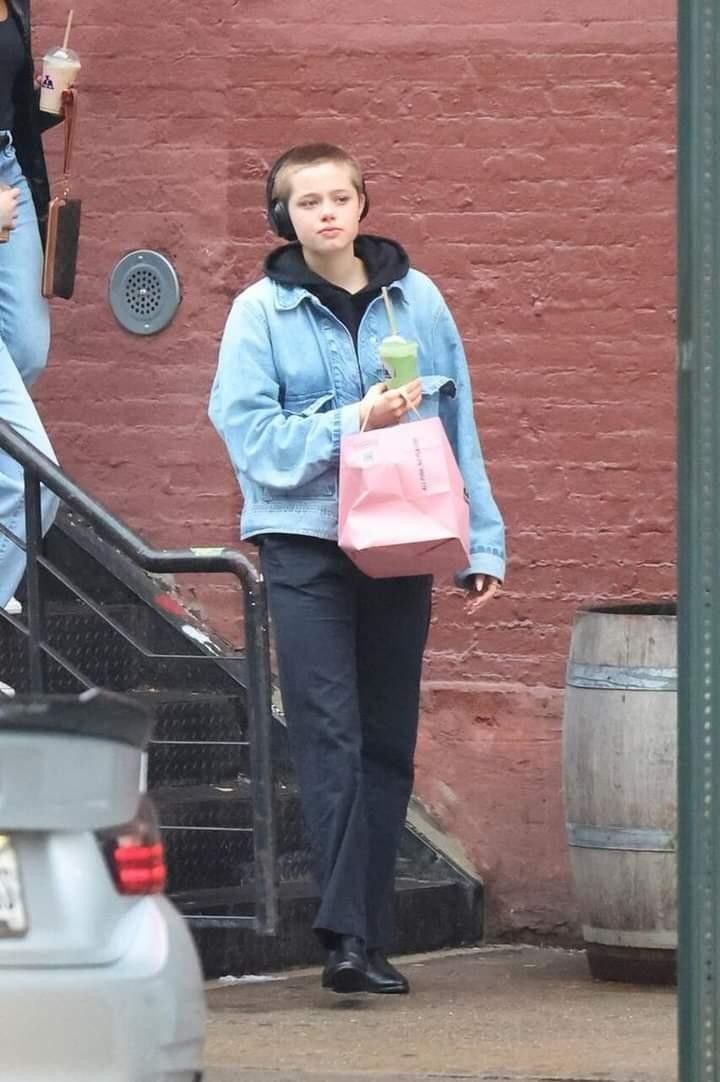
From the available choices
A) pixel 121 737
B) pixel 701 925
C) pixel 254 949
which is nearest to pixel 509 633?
pixel 254 949

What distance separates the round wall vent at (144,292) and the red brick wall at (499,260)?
5cm

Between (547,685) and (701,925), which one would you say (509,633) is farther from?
(701,925)

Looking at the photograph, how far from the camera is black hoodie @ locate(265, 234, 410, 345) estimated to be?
18.9ft

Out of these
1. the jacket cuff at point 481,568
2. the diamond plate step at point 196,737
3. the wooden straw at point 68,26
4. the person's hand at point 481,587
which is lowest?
the diamond plate step at point 196,737

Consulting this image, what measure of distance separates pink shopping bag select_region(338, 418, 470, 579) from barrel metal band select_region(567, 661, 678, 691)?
2.90 feet

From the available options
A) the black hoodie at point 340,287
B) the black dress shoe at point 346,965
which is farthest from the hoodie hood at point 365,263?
the black dress shoe at point 346,965

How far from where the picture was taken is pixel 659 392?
7.23 m

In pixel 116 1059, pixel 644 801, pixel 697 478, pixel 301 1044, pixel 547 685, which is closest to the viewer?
pixel 116 1059

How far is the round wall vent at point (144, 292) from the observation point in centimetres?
752

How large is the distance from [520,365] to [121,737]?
4063 mm

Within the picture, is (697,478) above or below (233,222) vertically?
below

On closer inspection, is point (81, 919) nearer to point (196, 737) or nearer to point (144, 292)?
point (196, 737)

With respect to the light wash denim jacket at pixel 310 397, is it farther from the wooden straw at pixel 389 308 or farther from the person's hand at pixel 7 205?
the person's hand at pixel 7 205

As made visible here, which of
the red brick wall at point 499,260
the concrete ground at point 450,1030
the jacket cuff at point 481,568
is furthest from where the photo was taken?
the red brick wall at point 499,260
